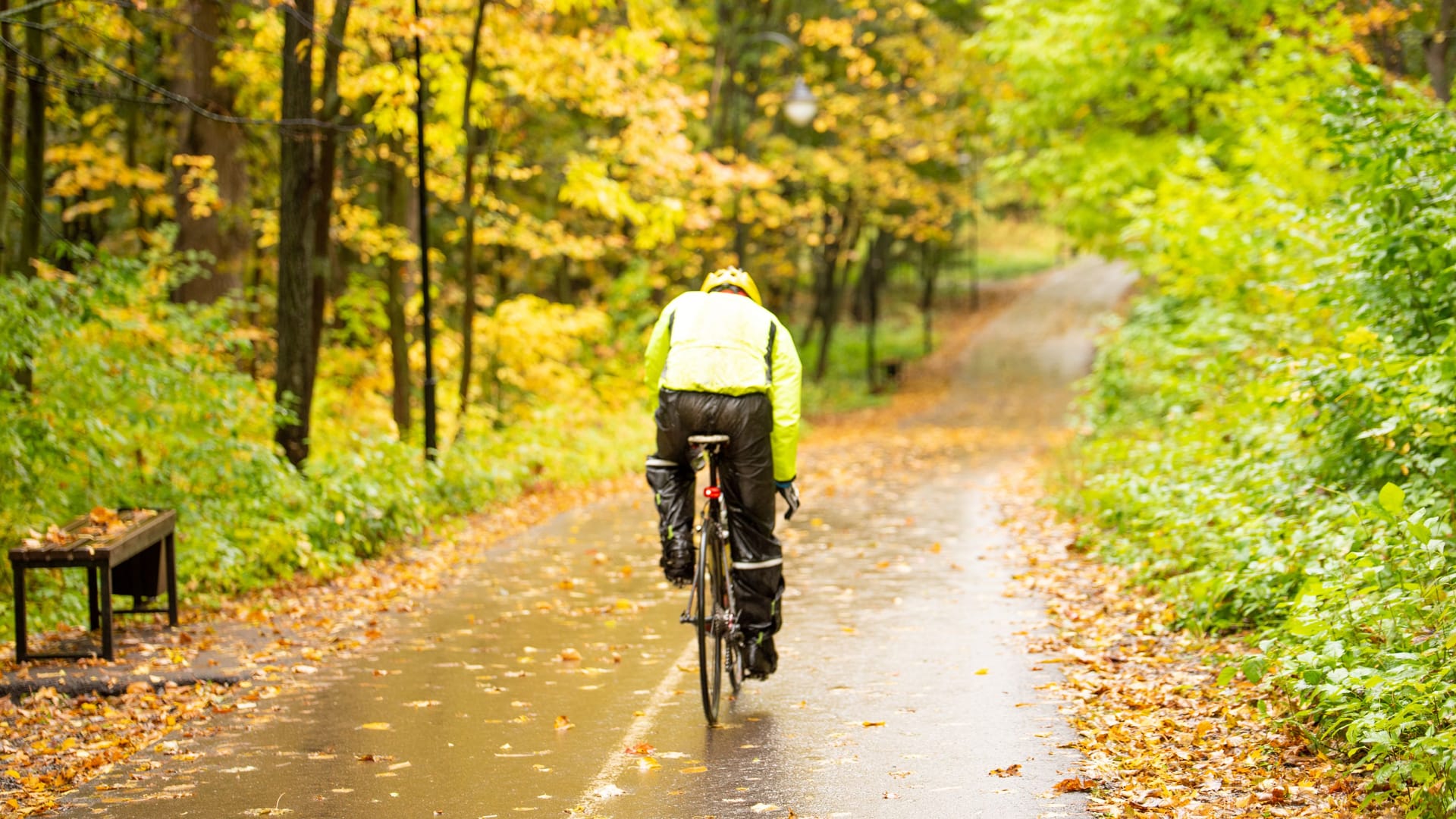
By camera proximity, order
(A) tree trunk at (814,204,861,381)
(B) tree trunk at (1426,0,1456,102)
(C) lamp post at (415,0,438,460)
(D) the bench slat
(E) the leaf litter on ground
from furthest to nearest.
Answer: (A) tree trunk at (814,204,861,381), (B) tree trunk at (1426,0,1456,102), (C) lamp post at (415,0,438,460), (D) the bench slat, (E) the leaf litter on ground

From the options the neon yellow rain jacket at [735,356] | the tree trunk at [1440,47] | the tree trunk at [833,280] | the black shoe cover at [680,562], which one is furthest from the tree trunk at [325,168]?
the tree trunk at [833,280]

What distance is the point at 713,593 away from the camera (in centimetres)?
673

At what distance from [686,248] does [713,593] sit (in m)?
21.5

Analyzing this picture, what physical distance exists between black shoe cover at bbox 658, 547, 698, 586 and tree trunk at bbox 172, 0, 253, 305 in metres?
12.0

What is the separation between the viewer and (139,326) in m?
11.3

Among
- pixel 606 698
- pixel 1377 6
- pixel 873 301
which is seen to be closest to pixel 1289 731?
pixel 606 698

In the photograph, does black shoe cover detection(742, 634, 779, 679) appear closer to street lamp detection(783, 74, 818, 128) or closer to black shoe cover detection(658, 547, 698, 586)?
black shoe cover detection(658, 547, 698, 586)

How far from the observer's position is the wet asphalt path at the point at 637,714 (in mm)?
5516

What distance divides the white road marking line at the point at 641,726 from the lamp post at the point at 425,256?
24.6 feet

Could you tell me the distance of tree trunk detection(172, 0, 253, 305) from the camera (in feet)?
56.9

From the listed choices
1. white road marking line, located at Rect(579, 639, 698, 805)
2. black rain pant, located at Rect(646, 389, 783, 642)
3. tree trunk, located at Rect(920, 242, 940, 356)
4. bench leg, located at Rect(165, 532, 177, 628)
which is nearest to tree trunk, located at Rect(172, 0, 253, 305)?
bench leg, located at Rect(165, 532, 177, 628)

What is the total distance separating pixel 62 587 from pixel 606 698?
4.91m

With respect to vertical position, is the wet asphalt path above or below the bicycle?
below

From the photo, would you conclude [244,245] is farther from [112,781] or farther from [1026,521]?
[112,781]
